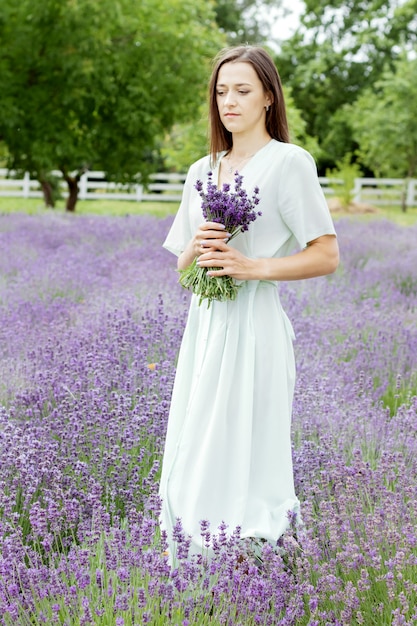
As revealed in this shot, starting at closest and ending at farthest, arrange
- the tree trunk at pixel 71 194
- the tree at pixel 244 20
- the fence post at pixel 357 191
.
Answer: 1. the tree trunk at pixel 71 194
2. the fence post at pixel 357 191
3. the tree at pixel 244 20

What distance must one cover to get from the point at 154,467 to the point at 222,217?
3.85 feet

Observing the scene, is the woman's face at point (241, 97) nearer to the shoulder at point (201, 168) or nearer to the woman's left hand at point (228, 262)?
the shoulder at point (201, 168)

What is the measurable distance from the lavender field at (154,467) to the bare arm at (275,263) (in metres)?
0.76

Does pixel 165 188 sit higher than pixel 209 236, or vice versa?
pixel 209 236

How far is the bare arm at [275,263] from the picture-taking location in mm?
2676

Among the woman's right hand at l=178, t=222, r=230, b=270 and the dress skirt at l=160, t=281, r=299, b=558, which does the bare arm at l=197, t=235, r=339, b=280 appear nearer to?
the woman's right hand at l=178, t=222, r=230, b=270

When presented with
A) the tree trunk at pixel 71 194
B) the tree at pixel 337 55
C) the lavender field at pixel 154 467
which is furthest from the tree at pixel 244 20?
the lavender field at pixel 154 467

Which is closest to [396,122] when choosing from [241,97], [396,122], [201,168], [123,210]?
[396,122]

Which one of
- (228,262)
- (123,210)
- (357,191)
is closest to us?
(228,262)

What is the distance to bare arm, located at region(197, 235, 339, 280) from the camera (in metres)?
2.68

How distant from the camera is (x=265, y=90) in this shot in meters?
2.83

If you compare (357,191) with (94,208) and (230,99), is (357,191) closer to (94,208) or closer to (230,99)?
(94,208)

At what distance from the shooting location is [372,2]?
3669 centimetres

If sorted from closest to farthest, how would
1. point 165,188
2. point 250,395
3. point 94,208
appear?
point 250,395, point 94,208, point 165,188
